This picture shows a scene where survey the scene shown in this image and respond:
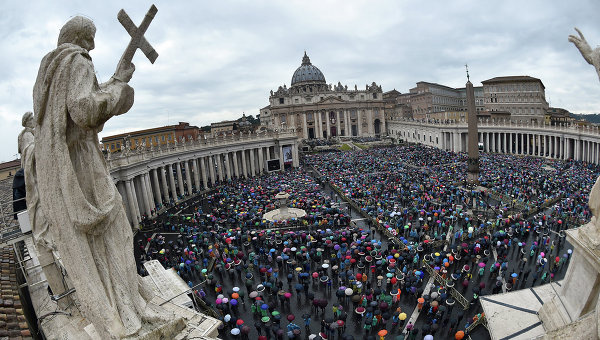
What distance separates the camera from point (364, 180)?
42.9 metres

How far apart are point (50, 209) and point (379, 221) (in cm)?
2509

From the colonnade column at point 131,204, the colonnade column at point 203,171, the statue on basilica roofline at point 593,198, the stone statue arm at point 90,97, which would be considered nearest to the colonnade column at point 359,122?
the colonnade column at point 203,171

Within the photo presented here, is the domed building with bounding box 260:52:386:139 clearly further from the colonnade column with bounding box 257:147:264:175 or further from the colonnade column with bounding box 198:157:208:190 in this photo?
the colonnade column with bounding box 198:157:208:190

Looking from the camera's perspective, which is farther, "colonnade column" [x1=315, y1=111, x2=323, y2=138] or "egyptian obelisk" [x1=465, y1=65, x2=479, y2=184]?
"colonnade column" [x1=315, y1=111, x2=323, y2=138]

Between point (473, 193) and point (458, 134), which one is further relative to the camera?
point (458, 134)

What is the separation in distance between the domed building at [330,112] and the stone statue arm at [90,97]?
103m

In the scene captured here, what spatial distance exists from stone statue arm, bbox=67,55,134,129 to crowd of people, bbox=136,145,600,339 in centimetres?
1234

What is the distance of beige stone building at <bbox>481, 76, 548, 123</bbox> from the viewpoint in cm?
7531

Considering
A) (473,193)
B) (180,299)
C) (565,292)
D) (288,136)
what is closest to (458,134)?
(288,136)

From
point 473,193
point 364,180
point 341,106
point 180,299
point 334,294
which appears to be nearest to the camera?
point 180,299

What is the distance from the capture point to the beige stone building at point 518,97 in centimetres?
7531

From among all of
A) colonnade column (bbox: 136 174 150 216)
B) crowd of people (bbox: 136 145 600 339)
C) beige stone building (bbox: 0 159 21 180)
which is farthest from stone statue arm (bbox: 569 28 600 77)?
beige stone building (bbox: 0 159 21 180)

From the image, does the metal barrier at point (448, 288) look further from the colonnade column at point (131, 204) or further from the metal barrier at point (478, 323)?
the colonnade column at point (131, 204)

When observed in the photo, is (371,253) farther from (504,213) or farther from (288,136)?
(288,136)
